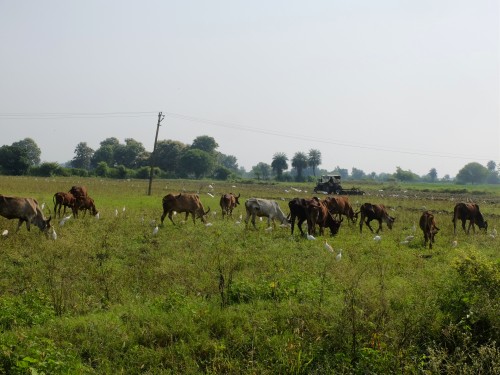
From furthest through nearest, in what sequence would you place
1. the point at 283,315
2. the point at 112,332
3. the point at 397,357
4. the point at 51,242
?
the point at 51,242
the point at 283,315
the point at 112,332
the point at 397,357

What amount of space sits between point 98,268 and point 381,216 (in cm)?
1309

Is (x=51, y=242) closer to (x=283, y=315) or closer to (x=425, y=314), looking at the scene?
(x=283, y=315)

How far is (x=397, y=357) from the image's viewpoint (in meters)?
6.54

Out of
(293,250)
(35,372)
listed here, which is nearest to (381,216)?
(293,250)

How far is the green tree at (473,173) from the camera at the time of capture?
158 metres

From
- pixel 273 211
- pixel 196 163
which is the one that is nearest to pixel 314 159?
pixel 196 163

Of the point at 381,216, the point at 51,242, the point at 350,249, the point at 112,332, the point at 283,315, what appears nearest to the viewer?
the point at 112,332

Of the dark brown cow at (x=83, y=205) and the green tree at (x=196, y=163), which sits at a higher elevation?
the green tree at (x=196, y=163)

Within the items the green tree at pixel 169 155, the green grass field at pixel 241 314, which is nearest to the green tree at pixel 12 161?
the green tree at pixel 169 155

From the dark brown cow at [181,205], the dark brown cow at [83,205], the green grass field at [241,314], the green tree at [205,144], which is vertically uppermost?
the green tree at [205,144]

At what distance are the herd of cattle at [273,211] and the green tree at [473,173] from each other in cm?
15509

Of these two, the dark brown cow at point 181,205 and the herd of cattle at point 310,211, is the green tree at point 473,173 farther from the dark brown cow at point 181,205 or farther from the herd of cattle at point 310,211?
the dark brown cow at point 181,205

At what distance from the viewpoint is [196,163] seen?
104 metres

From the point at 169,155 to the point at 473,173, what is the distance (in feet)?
368
